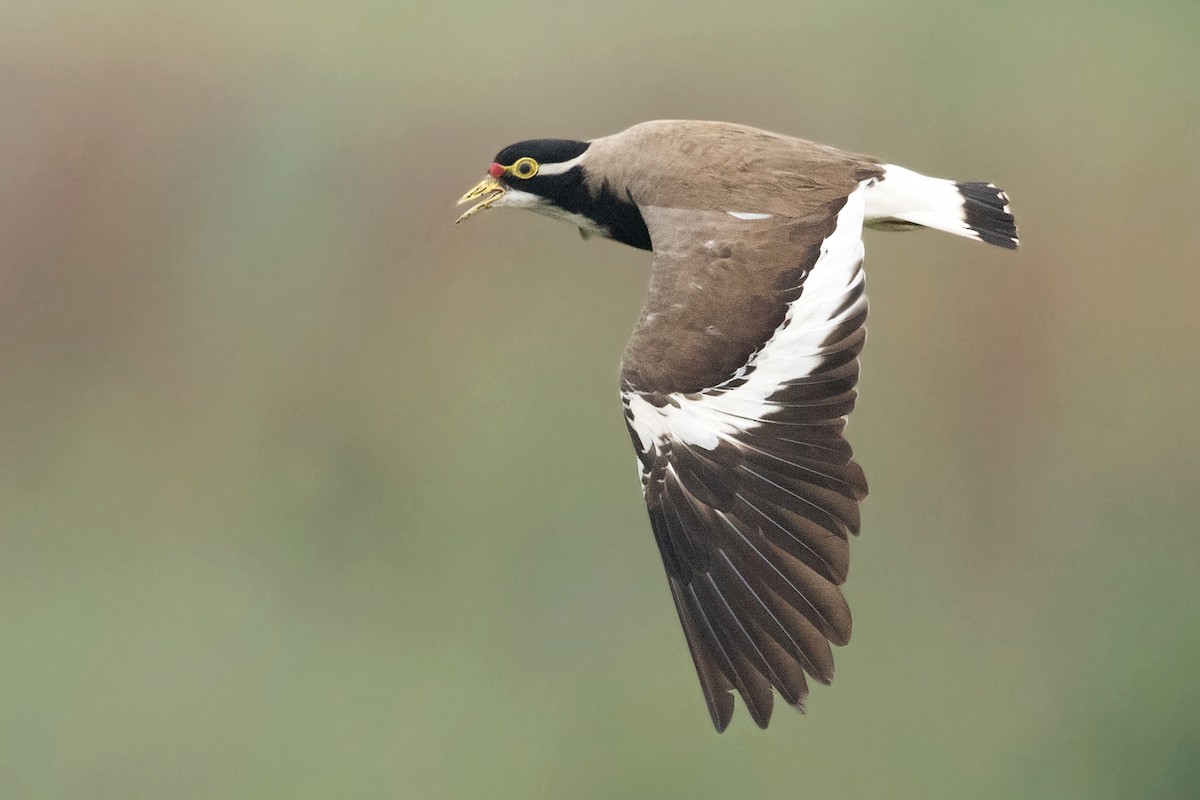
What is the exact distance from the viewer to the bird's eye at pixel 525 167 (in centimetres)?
372

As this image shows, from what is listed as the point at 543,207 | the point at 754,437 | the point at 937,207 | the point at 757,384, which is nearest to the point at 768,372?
the point at 757,384

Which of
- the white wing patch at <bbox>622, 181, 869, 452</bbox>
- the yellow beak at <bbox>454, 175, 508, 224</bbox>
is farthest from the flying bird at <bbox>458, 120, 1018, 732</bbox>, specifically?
the yellow beak at <bbox>454, 175, 508, 224</bbox>

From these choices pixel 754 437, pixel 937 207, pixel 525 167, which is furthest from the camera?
pixel 525 167

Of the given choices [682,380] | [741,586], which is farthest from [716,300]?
[741,586]

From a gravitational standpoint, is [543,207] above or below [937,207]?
below

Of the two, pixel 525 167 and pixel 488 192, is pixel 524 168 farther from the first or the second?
pixel 488 192

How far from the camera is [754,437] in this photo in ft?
9.95

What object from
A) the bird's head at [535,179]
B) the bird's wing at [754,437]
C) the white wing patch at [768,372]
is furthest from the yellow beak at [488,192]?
the white wing patch at [768,372]

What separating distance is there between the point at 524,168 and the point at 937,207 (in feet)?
3.56

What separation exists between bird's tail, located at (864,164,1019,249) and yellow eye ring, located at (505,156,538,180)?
2.95 feet

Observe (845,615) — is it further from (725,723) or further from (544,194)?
(544,194)

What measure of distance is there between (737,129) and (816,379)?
2.79 ft

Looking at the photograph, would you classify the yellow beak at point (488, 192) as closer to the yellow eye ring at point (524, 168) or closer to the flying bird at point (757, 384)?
the yellow eye ring at point (524, 168)

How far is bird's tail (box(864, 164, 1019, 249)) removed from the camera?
11.1ft
